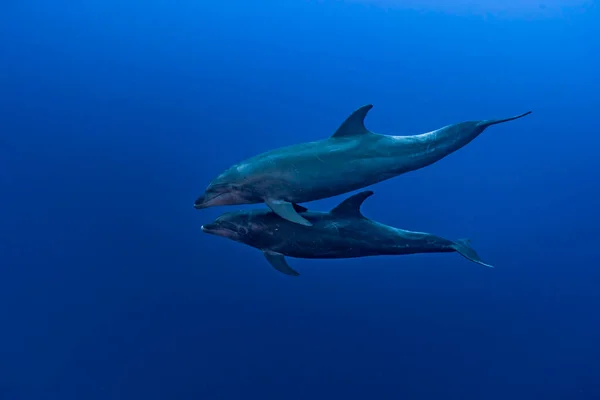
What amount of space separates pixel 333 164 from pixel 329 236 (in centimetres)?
67

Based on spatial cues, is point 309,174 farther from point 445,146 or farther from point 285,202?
point 445,146

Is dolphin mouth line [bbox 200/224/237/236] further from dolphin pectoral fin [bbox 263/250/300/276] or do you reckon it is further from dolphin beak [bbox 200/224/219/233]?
dolphin pectoral fin [bbox 263/250/300/276]

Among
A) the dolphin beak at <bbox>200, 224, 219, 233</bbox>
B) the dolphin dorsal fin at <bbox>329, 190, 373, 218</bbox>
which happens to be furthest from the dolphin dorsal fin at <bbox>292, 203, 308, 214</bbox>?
the dolphin beak at <bbox>200, 224, 219, 233</bbox>

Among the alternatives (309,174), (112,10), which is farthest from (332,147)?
(112,10)

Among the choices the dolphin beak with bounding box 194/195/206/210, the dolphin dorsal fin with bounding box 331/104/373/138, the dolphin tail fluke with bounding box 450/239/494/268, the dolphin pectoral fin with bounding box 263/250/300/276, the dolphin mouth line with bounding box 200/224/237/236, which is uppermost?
the dolphin dorsal fin with bounding box 331/104/373/138

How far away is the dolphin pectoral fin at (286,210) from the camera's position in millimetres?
3572

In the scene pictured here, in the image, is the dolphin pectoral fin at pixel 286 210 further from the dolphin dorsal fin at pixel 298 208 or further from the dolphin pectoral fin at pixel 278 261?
the dolphin pectoral fin at pixel 278 261

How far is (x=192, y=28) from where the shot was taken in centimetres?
626

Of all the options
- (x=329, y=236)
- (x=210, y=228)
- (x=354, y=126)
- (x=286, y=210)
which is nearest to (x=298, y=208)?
(x=286, y=210)

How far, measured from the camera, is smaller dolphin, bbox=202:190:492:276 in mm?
4078

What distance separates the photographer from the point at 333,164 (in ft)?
12.1

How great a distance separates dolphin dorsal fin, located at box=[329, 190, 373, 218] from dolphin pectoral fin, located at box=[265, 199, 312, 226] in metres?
0.53

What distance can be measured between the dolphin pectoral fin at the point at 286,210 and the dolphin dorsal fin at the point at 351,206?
0.53 m

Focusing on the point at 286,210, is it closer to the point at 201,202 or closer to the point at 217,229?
the point at 201,202
